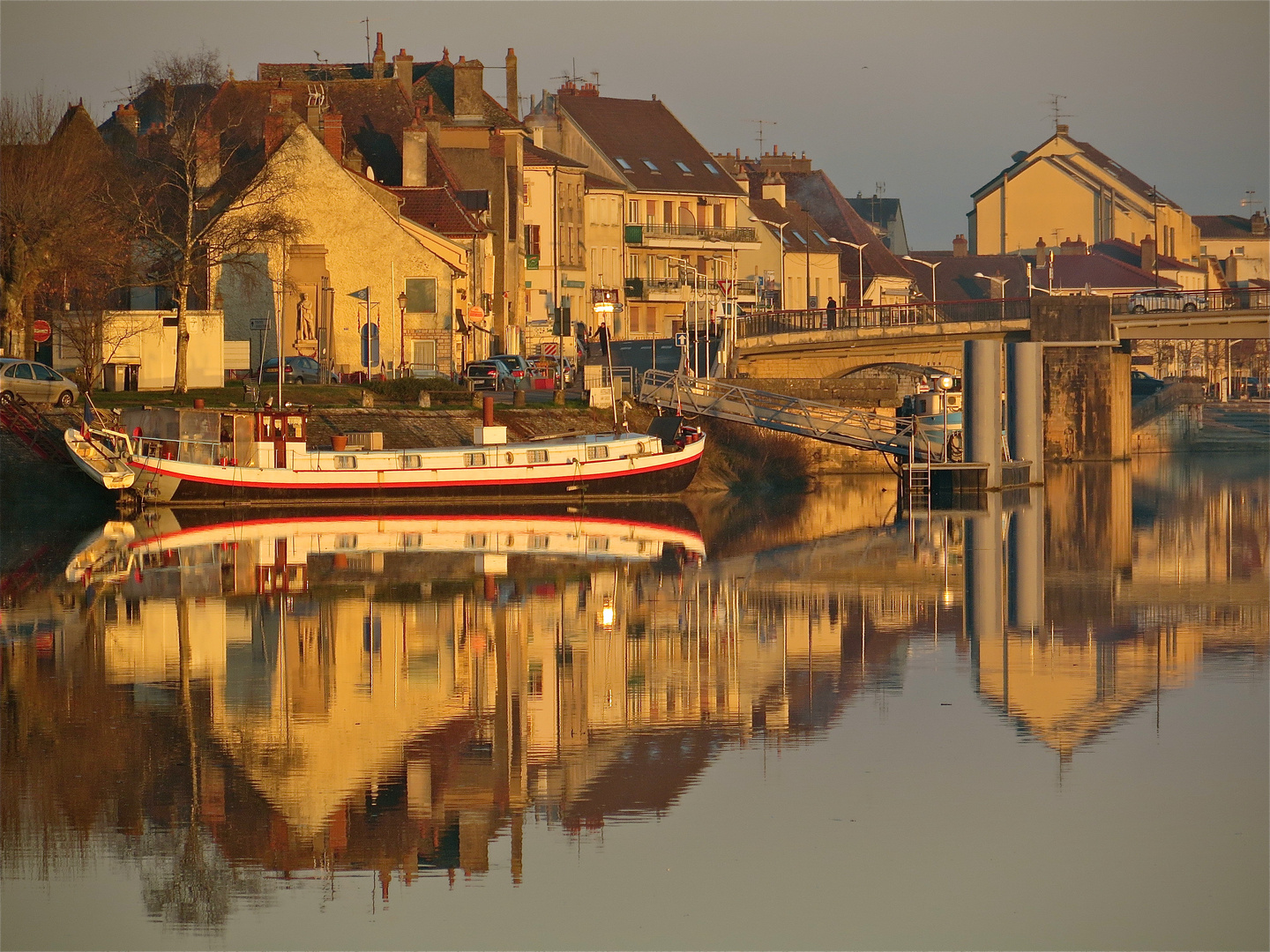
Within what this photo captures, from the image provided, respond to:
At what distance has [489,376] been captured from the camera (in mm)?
61469

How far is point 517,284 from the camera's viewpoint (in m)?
80.6

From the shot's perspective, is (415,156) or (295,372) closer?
(295,372)

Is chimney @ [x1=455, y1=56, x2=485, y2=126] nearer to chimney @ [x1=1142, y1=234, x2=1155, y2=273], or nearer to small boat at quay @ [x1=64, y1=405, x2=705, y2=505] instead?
small boat at quay @ [x1=64, y1=405, x2=705, y2=505]

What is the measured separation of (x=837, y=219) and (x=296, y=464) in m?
79.7

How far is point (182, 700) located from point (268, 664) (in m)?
2.52

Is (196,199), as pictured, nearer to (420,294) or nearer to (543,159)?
(420,294)

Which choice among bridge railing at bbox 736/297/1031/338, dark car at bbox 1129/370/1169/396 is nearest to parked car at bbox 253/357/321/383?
bridge railing at bbox 736/297/1031/338

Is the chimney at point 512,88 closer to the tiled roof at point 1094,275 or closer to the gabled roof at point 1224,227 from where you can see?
the tiled roof at point 1094,275

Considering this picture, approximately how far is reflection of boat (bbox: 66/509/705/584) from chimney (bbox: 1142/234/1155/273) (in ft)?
324

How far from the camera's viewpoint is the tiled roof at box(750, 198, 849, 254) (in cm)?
11181

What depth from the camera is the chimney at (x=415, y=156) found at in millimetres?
69625

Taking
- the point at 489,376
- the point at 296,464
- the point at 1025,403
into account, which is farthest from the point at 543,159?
the point at 296,464

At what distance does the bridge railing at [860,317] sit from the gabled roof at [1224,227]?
9425 cm

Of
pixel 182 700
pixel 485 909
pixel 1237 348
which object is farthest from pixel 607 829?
pixel 1237 348
